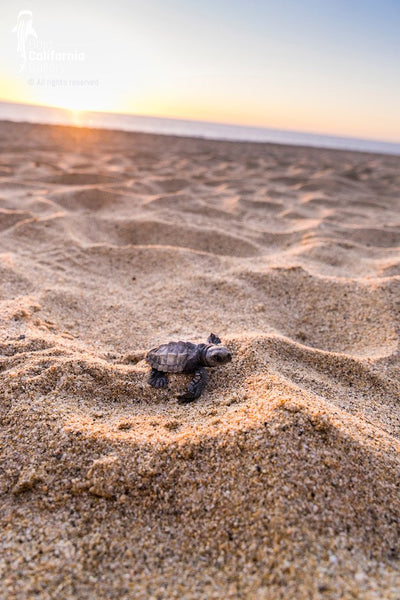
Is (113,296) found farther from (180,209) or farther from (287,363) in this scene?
(180,209)

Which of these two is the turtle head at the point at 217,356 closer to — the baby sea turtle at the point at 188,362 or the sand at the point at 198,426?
the baby sea turtle at the point at 188,362

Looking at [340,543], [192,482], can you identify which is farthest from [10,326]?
[340,543]

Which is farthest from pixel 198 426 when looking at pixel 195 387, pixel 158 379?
pixel 158 379

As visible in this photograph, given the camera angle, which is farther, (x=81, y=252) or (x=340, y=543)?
(x=81, y=252)

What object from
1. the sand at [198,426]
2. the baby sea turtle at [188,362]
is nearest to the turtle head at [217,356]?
the baby sea turtle at [188,362]

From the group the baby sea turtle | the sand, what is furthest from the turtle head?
the sand

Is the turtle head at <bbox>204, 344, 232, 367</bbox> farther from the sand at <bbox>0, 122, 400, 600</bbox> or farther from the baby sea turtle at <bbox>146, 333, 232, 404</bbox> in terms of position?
the sand at <bbox>0, 122, 400, 600</bbox>
